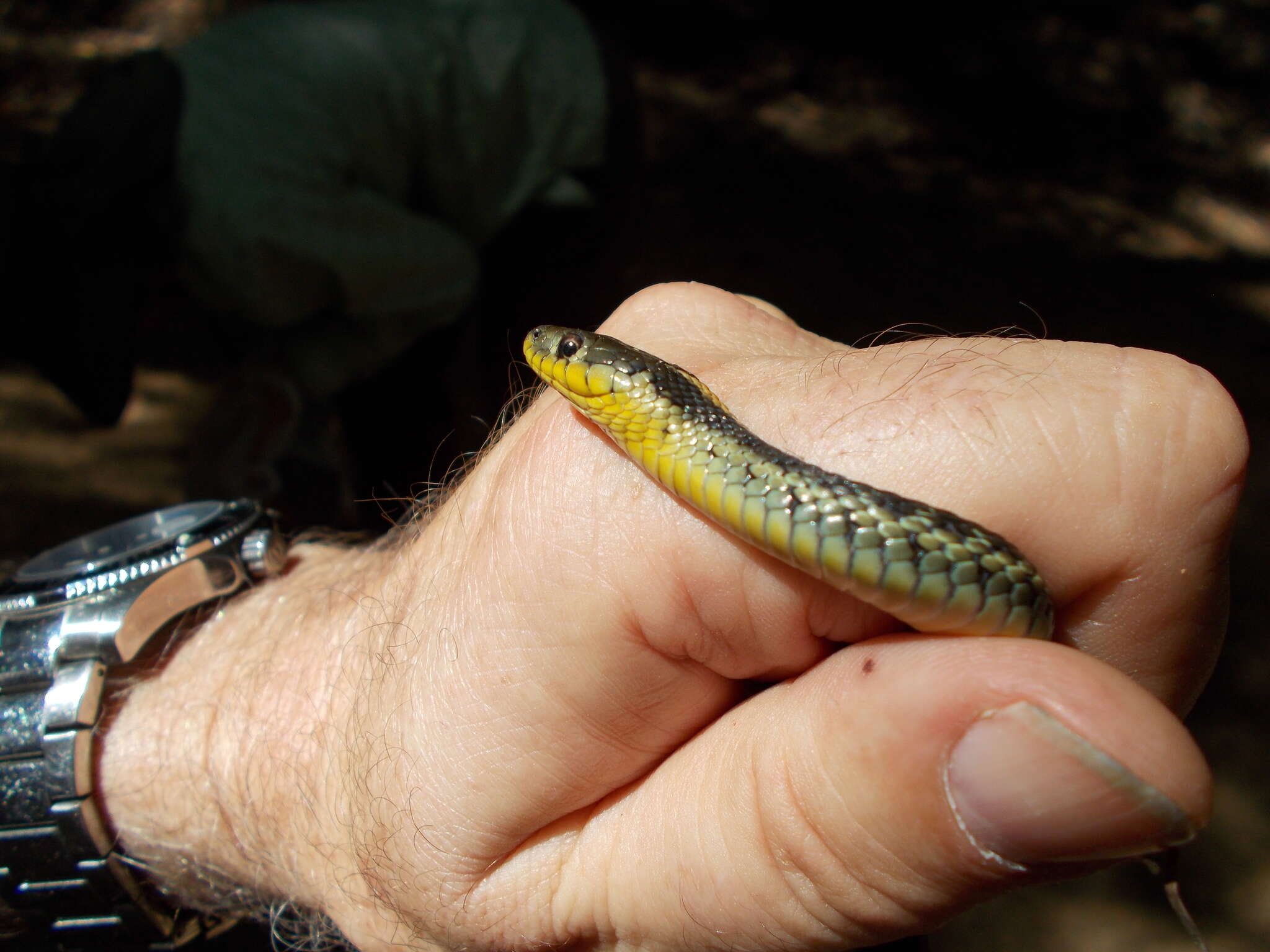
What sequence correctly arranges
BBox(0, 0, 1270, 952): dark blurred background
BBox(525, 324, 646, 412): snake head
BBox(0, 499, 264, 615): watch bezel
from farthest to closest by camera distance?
BBox(0, 0, 1270, 952): dark blurred background < BBox(0, 499, 264, 615): watch bezel < BBox(525, 324, 646, 412): snake head

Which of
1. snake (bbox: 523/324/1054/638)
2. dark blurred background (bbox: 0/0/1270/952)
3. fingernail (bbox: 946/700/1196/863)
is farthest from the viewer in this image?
dark blurred background (bbox: 0/0/1270/952)

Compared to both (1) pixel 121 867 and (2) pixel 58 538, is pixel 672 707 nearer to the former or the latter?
(1) pixel 121 867

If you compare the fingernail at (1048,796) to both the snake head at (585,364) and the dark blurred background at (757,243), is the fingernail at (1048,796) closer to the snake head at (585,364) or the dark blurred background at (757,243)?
the snake head at (585,364)

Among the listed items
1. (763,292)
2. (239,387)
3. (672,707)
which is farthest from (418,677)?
(763,292)

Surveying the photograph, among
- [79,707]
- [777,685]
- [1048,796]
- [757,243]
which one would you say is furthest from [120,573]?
[757,243]

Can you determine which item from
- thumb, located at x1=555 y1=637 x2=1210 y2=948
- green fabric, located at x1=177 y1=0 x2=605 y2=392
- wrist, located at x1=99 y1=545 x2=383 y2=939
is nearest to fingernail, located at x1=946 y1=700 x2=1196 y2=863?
thumb, located at x1=555 y1=637 x2=1210 y2=948

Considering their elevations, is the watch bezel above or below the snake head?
below

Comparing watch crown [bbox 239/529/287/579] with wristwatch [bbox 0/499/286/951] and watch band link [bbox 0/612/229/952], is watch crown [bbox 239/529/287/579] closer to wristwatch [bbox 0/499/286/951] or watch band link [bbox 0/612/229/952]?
wristwatch [bbox 0/499/286/951]
